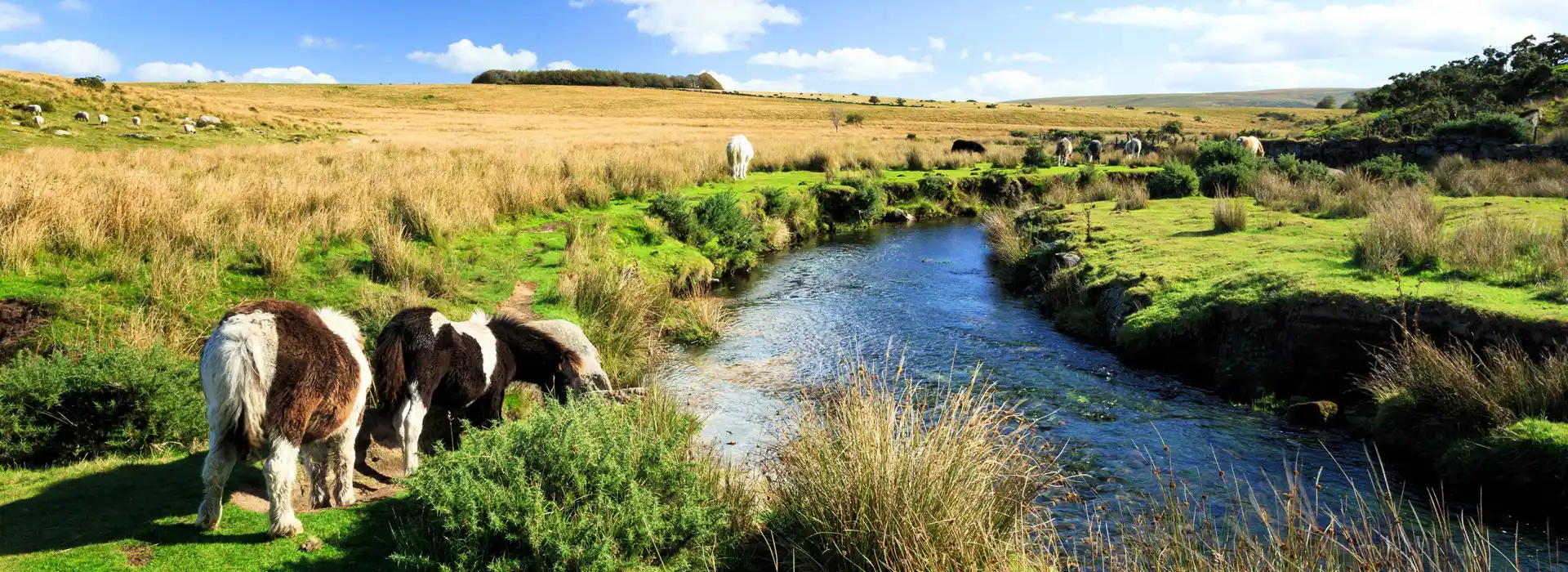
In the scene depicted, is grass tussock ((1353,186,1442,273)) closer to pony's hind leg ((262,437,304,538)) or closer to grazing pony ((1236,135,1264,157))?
pony's hind leg ((262,437,304,538))

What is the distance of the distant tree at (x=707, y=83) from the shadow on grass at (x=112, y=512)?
124m

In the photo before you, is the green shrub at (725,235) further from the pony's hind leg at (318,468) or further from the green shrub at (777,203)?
the pony's hind leg at (318,468)

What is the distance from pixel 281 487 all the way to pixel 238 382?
0.65 meters

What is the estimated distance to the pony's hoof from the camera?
15.3 ft

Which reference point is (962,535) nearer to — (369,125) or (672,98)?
(369,125)

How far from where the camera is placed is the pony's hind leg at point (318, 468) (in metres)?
5.27

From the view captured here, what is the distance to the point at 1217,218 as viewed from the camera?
50.2 ft

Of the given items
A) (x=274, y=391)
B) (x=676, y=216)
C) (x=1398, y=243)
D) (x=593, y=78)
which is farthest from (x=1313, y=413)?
(x=593, y=78)

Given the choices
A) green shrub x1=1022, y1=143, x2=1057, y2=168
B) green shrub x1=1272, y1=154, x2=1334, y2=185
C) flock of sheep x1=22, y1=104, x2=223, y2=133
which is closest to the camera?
green shrub x1=1272, y1=154, x2=1334, y2=185

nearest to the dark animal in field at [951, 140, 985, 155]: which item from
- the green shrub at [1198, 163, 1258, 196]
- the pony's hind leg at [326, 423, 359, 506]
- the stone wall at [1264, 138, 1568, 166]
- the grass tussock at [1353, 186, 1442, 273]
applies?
the stone wall at [1264, 138, 1568, 166]

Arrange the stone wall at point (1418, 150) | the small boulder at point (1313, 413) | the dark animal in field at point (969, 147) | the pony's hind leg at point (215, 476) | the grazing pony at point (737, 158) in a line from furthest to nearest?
the dark animal in field at point (969, 147)
the grazing pony at point (737, 158)
the stone wall at point (1418, 150)
the small boulder at point (1313, 413)
the pony's hind leg at point (215, 476)

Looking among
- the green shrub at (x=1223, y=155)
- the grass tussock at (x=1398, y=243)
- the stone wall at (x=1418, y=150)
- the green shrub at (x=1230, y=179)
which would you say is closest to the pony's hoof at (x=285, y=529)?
the grass tussock at (x=1398, y=243)

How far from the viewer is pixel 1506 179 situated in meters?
18.0

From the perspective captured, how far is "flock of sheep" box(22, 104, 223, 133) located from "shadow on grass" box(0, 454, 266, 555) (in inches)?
1182
